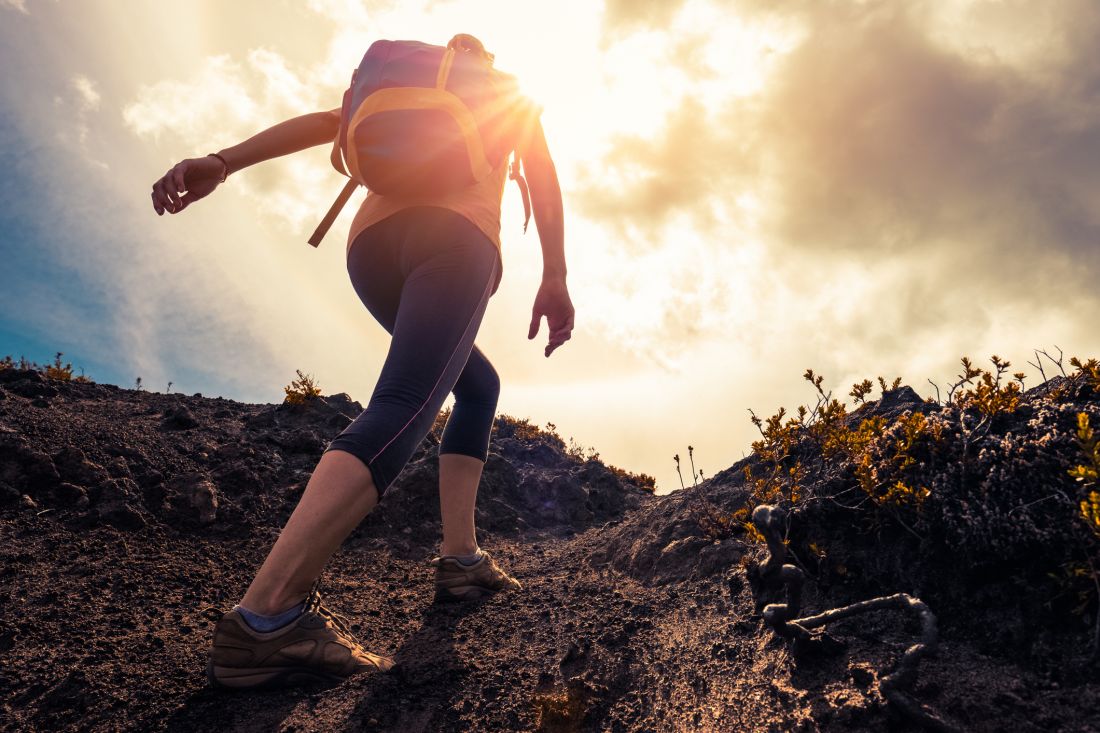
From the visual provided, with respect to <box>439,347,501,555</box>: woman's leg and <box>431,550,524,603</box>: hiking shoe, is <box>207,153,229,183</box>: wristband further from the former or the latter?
<box>431,550,524,603</box>: hiking shoe

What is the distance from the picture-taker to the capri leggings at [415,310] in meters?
1.97

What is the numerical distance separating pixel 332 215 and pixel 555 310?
1.22 meters

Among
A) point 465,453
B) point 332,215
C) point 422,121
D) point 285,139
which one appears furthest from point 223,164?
point 465,453

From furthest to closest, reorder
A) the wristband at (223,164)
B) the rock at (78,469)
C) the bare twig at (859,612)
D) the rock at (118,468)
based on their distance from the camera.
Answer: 1. the rock at (118,468)
2. the rock at (78,469)
3. the wristband at (223,164)
4. the bare twig at (859,612)

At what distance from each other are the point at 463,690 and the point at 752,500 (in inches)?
71.1

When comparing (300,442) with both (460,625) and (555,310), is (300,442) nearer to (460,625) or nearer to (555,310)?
(460,625)

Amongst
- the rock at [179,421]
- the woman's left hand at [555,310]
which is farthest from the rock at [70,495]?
the woman's left hand at [555,310]

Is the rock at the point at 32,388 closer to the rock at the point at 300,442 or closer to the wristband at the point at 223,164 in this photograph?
the rock at the point at 300,442

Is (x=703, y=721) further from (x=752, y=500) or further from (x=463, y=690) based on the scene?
(x=752, y=500)

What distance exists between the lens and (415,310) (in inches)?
85.0

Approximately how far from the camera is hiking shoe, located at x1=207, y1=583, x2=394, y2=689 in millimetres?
1854

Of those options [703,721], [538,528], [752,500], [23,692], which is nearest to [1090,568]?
[703,721]

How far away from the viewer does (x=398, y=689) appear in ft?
6.77

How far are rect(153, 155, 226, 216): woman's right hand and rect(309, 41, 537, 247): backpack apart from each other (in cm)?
61
